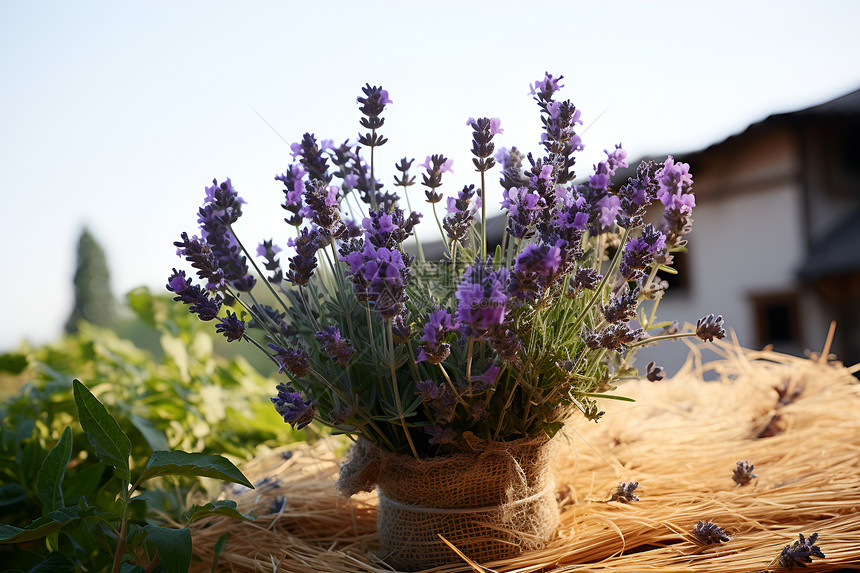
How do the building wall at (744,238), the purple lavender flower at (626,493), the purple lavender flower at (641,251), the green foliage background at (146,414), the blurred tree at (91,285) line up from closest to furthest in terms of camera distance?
the purple lavender flower at (641,251)
the purple lavender flower at (626,493)
the green foliage background at (146,414)
the building wall at (744,238)
the blurred tree at (91,285)

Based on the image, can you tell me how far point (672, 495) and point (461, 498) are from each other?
1.23 feet

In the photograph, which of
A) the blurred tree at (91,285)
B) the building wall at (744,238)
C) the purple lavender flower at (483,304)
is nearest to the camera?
the purple lavender flower at (483,304)

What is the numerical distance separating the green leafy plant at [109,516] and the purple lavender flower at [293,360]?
0.12 meters

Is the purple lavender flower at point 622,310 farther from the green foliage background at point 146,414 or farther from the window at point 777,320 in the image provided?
the window at point 777,320

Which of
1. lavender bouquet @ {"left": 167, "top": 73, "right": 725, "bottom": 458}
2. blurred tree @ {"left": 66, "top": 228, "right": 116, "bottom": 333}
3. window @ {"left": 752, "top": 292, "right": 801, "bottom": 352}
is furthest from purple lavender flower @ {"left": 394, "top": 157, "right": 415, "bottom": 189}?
blurred tree @ {"left": 66, "top": 228, "right": 116, "bottom": 333}

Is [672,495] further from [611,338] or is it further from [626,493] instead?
[611,338]

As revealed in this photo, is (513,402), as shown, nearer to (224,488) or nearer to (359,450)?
(359,450)

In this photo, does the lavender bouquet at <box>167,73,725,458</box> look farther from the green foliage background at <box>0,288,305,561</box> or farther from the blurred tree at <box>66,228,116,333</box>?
the blurred tree at <box>66,228,116,333</box>

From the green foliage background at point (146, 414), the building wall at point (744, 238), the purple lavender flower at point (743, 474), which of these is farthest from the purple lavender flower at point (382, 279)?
the building wall at point (744, 238)

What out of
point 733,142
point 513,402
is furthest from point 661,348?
point 513,402

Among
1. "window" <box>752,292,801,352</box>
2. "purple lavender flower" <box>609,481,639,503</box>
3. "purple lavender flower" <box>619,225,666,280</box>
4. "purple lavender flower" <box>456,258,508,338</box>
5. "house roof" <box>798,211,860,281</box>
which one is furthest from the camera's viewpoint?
"window" <box>752,292,801,352</box>

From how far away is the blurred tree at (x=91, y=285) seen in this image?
575 inches

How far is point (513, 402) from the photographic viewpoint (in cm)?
70

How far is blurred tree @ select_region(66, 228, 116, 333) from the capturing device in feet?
48.0
